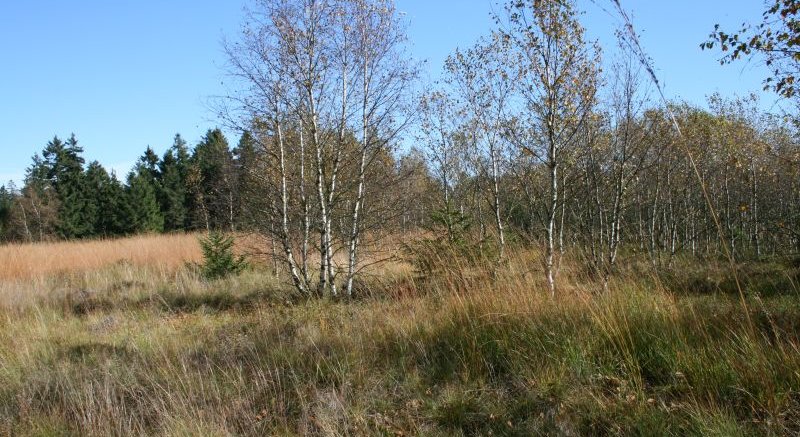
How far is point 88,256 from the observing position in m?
14.7

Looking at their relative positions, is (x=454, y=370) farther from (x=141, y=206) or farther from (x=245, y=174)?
(x=141, y=206)

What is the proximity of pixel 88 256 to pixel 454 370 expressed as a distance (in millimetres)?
14659

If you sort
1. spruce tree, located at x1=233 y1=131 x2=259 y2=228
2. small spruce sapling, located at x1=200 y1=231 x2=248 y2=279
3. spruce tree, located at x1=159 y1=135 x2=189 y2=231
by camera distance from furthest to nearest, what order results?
1. spruce tree, located at x1=159 y1=135 x2=189 y2=231
2. small spruce sapling, located at x1=200 y1=231 x2=248 y2=279
3. spruce tree, located at x1=233 y1=131 x2=259 y2=228

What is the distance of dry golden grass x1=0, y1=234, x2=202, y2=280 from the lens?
12.8 metres

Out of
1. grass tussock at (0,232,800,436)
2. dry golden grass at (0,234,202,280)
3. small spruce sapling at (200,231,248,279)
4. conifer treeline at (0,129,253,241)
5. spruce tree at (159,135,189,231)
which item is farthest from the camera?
spruce tree at (159,135,189,231)

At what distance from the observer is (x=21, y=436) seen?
10.8 feet

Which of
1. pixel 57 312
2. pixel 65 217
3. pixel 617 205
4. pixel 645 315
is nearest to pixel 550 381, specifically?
pixel 645 315

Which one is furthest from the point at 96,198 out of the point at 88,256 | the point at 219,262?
the point at 219,262

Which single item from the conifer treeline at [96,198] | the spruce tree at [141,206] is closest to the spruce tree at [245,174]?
the conifer treeline at [96,198]

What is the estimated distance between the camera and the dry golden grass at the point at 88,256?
12.8 metres

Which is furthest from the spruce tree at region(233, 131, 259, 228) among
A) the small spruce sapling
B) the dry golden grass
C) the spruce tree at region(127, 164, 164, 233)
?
the spruce tree at region(127, 164, 164, 233)

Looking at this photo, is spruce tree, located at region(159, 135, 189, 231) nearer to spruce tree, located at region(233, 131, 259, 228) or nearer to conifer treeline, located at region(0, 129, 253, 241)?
conifer treeline, located at region(0, 129, 253, 241)

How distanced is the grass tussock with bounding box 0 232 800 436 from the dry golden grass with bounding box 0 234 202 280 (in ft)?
29.0

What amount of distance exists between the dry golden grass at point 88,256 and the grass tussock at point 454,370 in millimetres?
8829
